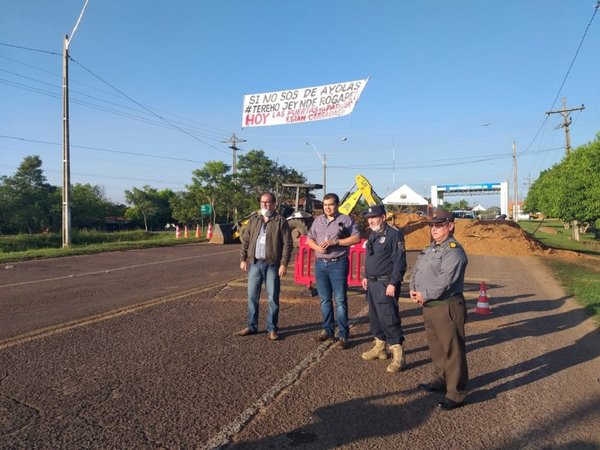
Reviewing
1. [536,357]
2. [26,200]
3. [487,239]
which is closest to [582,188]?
[487,239]

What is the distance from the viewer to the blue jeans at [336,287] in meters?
5.46

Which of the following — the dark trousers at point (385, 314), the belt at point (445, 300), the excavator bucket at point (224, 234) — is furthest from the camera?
the excavator bucket at point (224, 234)

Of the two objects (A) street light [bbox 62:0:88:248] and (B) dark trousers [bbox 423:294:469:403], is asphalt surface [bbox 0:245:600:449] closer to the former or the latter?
(B) dark trousers [bbox 423:294:469:403]

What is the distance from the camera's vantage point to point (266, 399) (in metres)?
3.86

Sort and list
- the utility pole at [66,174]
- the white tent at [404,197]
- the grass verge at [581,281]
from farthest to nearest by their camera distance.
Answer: the white tent at [404,197], the utility pole at [66,174], the grass verge at [581,281]

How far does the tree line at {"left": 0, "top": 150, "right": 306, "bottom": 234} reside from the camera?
44.2 meters

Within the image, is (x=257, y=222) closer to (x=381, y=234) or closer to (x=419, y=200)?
(x=381, y=234)

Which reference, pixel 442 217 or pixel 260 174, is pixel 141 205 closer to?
pixel 260 174

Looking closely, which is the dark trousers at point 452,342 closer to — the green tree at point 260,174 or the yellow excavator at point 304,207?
the yellow excavator at point 304,207

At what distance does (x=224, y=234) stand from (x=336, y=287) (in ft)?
57.6

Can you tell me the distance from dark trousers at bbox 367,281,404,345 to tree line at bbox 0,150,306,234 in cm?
3408

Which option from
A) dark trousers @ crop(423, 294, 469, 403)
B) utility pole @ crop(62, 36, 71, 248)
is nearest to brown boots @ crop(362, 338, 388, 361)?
dark trousers @ crop(423, 294, 469, 403)

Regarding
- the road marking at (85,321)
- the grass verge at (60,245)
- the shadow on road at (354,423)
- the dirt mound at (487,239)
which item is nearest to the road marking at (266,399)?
the shadow on road at (354,423)

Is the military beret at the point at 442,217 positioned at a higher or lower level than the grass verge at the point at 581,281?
higher
